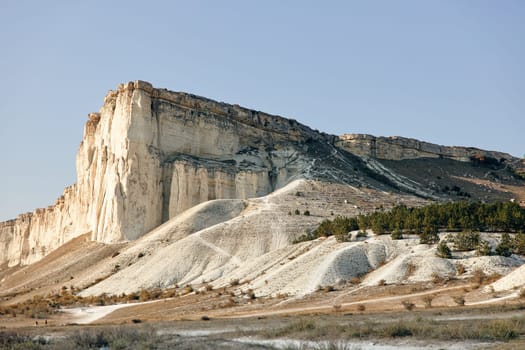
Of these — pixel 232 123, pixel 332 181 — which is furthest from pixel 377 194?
pixel 232 123

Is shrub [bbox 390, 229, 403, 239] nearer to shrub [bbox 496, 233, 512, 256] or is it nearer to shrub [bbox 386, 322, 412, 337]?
shrub [bbox 496, 233, 512, 256]

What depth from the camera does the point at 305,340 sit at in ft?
68.1

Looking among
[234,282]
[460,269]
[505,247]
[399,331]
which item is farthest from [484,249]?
[399,331]

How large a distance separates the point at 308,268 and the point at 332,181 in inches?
1314

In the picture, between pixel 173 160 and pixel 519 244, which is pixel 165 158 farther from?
pixel 519 244

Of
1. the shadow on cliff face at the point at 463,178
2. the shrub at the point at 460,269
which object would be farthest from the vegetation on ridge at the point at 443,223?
the shadow on cliff face at the point at 463,178

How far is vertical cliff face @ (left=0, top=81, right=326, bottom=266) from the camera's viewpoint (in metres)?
67.4

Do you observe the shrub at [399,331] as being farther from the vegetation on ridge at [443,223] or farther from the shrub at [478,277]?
the vegetation on ridge at [443,223]

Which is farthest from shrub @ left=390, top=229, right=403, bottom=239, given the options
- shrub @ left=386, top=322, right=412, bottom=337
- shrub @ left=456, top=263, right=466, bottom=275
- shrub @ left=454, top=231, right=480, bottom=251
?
shrub @ left=386, top=322, right=412, bottom=337

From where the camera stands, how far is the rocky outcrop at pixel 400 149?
318ft

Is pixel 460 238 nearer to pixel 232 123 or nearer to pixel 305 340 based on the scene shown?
pixel 305 340

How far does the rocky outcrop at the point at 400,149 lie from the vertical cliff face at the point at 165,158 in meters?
11.8

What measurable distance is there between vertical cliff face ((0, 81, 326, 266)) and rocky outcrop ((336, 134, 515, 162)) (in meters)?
11.8

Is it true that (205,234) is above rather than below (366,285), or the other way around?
above
